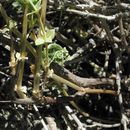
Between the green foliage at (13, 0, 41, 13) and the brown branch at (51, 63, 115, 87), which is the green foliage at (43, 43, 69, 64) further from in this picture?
the green foliage at (13, 0, 41, 13)

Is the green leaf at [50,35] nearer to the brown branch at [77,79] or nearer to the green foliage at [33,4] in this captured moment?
the green foliage at [33,4]

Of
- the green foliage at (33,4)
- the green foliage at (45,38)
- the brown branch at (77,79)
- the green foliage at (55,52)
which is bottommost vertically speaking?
the brown branch at (77,79)

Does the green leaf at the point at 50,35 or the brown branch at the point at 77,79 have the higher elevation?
the green leaf at the point at 50,35

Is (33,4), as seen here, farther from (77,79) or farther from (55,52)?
(77,79)

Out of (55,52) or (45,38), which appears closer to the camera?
(45,38)

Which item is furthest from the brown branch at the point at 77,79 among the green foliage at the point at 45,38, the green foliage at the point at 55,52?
the green foliage at the point at 45,38

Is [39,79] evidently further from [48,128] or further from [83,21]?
[83,21]

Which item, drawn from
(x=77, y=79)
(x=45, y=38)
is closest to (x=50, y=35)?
(x=45, y=38)

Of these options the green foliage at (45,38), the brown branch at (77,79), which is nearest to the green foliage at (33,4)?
the green foliage at (45,38)

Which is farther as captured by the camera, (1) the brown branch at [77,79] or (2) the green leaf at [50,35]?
(1) the brown branch at [77,79]

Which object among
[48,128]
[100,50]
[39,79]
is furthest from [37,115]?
[100,50]

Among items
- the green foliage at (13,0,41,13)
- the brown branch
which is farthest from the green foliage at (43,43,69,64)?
the green foliage at (13,0,41,13)
